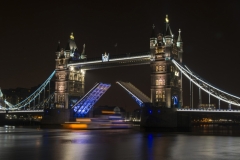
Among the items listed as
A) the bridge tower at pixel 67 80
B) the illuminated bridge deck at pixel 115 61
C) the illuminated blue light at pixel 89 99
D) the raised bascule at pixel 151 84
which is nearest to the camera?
the raised bascule at pixel 151 84

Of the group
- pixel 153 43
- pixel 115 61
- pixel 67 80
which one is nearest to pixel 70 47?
pixel 67 80

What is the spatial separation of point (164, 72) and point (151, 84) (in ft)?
10.5

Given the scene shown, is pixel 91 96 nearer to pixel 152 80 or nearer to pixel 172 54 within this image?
A: pixel 152 80

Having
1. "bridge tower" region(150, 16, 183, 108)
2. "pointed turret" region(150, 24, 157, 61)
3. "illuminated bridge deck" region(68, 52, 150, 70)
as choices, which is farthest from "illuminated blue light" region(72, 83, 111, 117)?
"pointed turret" region(150, 24, 157, 61)

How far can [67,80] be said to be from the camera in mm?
71938

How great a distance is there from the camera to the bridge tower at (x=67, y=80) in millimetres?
72125

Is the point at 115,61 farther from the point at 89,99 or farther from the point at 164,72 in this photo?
the point at 164,72

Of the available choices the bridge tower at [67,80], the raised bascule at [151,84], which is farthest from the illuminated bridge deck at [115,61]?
the bridge tower at [67,80]

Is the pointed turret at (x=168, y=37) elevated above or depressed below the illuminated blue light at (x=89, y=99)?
above

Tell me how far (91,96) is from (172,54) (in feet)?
60.0

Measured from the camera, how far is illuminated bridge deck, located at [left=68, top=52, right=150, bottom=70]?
198 feet

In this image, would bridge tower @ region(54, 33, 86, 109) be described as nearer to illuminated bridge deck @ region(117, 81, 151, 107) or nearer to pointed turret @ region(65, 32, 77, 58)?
pointed turret @ region(65, 32, 77, 58)

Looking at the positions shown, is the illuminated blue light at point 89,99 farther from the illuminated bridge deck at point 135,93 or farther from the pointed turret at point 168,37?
the pointed turret at point 168,37

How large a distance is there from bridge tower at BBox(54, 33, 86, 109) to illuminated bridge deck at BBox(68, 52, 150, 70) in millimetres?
2047
